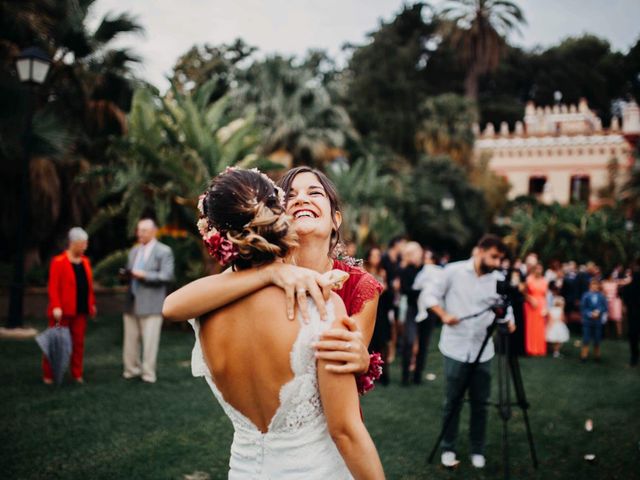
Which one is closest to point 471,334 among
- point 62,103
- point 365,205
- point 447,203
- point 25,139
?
point 25,139

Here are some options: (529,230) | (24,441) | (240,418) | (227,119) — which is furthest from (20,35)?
(529,230)

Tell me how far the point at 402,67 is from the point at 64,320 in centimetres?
3164

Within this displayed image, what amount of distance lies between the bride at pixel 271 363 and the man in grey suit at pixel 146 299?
20.7ft

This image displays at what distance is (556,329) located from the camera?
12.0 m

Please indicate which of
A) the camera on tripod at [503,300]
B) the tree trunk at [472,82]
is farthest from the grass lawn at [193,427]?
the tree trunk at [472,82]

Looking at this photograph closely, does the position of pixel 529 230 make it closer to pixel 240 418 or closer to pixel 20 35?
pixel 20 35

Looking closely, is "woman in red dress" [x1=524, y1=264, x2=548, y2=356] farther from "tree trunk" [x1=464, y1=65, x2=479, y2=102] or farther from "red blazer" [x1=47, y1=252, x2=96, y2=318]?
"tree trunk" [x1=464, y1=65, x2=479, y2=102]

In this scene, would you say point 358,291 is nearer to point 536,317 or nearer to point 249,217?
point 249,217

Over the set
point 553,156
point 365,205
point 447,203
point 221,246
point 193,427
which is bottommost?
point 193,427

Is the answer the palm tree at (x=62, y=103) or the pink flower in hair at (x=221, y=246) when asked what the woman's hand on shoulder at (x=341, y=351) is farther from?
the palm tree at (x=62, y=103)

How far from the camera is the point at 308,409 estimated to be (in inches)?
76.2

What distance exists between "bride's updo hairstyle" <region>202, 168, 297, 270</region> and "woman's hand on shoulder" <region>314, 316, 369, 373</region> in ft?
1.02

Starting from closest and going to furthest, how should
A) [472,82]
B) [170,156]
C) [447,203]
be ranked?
1. [170,156]
2. [447,203]
3. [472,82]

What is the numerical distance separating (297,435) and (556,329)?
36.6 ft
